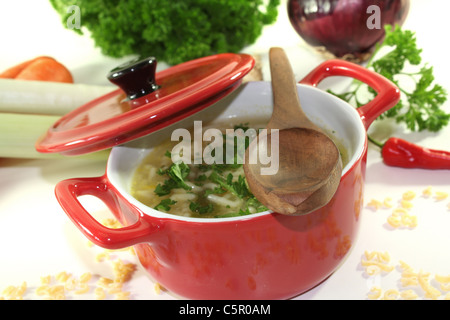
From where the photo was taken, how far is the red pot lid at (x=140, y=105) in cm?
101

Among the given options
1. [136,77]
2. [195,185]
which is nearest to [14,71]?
[136,77]

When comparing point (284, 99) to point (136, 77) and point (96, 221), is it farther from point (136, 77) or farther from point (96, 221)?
point (96, 221)

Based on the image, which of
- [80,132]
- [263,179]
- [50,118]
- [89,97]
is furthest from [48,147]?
[89,97]

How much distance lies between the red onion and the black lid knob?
0.89 m

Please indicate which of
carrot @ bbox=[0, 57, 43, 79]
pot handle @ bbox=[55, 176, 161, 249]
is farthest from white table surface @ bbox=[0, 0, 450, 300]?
carrot @ bbox=[0, 57, 43, 79]

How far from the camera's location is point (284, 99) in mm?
1184

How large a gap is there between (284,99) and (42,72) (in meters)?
1.18

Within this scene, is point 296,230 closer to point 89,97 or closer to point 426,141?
point 426,141

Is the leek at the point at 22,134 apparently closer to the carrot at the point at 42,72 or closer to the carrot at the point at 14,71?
the carrot at the point at 42,72

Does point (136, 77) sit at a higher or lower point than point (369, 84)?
higher

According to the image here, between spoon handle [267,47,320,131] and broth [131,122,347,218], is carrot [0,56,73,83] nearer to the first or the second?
broth [131,122,347,218]

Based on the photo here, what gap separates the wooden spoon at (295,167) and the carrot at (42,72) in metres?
1.17

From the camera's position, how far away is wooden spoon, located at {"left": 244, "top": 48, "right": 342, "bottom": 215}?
0.84m

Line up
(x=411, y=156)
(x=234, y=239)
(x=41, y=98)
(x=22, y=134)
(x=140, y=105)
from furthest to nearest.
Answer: (x=41, y=98), (x=22, y=134), (x=411, y=156), (x=140, y=105), (x=234, y=239)
